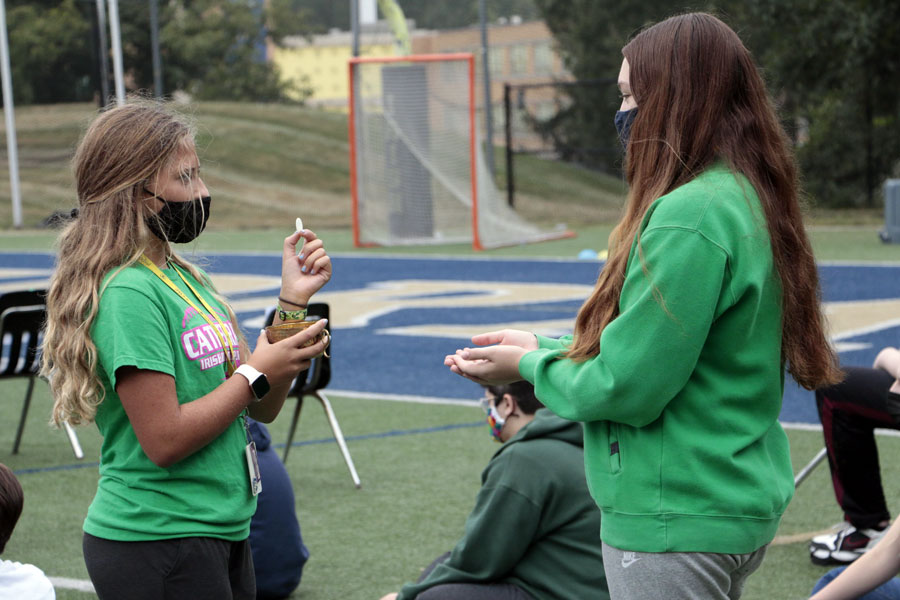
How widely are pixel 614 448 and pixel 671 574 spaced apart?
0.26 m

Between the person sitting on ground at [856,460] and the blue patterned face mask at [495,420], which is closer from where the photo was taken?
the blue patterned face mask at [495,420]

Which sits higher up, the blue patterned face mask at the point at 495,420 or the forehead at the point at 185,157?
the forehead at the point at 185,157

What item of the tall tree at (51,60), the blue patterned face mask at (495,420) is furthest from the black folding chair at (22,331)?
the tall tree at (51,60)

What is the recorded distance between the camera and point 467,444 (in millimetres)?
7582

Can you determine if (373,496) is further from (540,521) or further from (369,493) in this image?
(540,521)

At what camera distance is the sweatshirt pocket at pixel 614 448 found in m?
2.34

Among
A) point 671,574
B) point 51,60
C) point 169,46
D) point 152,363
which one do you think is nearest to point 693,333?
point 671,574

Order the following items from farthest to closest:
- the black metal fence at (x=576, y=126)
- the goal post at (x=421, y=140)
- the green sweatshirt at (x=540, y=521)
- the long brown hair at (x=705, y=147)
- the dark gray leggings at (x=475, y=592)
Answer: the black metal fence at (x=576, y=126)
the goal post at (x=421, y=140)
the dark gray leggings at (x=475, y=592)
the green sweatshirt at (x=540, y=521)
the long brown hair at (x=705, y=147)

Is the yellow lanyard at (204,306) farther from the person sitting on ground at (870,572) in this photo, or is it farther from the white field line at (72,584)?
the white field line at (72,584)

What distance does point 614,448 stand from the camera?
92.7 inches

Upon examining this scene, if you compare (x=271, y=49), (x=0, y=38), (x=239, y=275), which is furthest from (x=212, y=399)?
(x=271, y=49)

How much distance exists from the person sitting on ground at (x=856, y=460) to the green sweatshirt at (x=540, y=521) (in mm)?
1831

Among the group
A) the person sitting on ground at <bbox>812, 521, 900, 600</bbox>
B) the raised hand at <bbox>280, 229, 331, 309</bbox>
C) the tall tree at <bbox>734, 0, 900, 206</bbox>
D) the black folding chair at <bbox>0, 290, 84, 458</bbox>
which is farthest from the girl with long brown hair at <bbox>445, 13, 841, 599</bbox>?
the tall tree at <bbox>734, 0, 900, 206</bbox>

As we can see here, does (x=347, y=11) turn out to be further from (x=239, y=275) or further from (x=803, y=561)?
(x=803, y=561)
